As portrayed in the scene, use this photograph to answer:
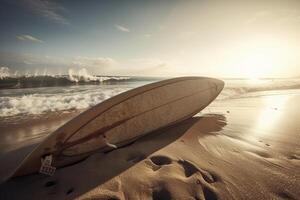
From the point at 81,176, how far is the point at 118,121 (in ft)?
3.56

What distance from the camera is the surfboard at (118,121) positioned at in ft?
7.50

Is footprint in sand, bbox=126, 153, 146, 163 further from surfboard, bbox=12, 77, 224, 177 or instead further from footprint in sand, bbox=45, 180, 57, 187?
footprint in sand, bbox=45, 180, 57, 187

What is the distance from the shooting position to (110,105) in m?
2.80

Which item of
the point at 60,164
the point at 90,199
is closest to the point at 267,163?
the point at 90,199

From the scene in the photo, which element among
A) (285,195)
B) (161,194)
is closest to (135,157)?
(161,194)

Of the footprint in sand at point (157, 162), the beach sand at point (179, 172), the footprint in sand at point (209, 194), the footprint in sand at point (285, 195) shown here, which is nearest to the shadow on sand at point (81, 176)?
the beach sand at point (179, 172)

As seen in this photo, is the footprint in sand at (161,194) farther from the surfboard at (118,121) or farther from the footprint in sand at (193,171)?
the surfboard at (118,121)

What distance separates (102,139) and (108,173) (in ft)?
2.39

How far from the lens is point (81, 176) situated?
1979mm

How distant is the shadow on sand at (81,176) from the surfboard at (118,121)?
0.15 meters

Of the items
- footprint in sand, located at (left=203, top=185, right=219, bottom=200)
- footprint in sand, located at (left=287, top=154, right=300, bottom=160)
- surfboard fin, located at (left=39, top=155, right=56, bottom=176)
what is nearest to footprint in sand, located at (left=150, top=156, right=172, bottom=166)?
footprint in sand, located at (left=203, top=185, right=219, bottom=200)

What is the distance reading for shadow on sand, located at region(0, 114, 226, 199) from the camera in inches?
69.7

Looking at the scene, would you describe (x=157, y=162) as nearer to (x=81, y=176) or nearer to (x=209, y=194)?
(x=209, y=194)

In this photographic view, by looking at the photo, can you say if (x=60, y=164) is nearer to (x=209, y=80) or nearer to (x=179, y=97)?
(x=179, y=97)
